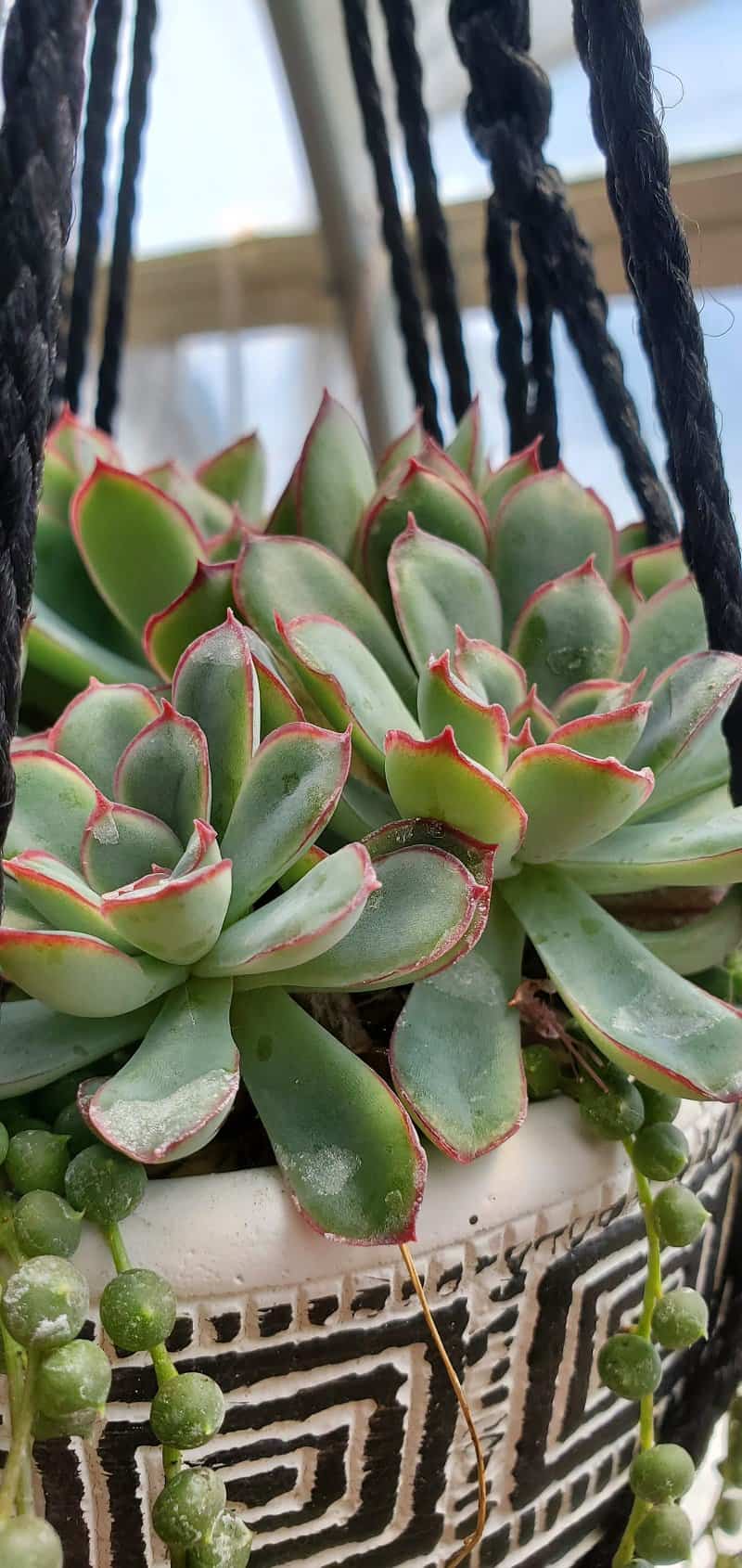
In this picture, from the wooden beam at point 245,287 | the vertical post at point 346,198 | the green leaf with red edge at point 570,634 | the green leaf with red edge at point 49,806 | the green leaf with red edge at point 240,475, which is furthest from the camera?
the wooden beam at point 245,287

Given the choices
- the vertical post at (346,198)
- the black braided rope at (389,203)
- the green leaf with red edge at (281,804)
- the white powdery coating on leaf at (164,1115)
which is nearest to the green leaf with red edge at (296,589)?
the green leaf with red edge at (281,804)

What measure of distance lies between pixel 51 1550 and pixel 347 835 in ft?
0.84

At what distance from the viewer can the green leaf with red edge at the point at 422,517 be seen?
0.51 meters

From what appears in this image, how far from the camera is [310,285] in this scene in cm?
170

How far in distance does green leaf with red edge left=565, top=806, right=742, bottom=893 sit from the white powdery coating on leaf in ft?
0.60

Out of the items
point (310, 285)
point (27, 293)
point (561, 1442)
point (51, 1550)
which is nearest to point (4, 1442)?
point (51, 1550)

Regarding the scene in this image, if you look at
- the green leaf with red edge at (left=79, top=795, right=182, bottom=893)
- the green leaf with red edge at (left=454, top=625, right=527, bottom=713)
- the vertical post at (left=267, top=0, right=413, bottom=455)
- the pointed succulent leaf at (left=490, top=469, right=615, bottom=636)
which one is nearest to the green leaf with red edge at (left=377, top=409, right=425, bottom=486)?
the pointed succulent leaf at (left=490, top=469, right=615, bottom=636)

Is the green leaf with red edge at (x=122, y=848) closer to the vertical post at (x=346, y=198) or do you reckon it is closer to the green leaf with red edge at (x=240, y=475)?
the green leaf with red edge at (x=240, y=475)

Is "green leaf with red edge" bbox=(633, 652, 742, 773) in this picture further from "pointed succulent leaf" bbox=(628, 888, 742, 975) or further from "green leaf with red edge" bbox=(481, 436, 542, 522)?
"green leaf with red edge" bbox=(481, 436, 542, 522)

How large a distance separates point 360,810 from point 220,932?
3.9 inches

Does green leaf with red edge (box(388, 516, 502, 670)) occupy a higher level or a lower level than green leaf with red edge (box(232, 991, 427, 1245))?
higher

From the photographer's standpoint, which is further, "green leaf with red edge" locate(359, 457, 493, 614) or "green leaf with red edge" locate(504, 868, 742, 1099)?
"green leaf with red edge" locate(359, 457, 493, 614)

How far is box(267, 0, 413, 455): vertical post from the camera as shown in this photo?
4.73ft

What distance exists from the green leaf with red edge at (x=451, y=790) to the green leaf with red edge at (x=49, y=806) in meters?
0.12
